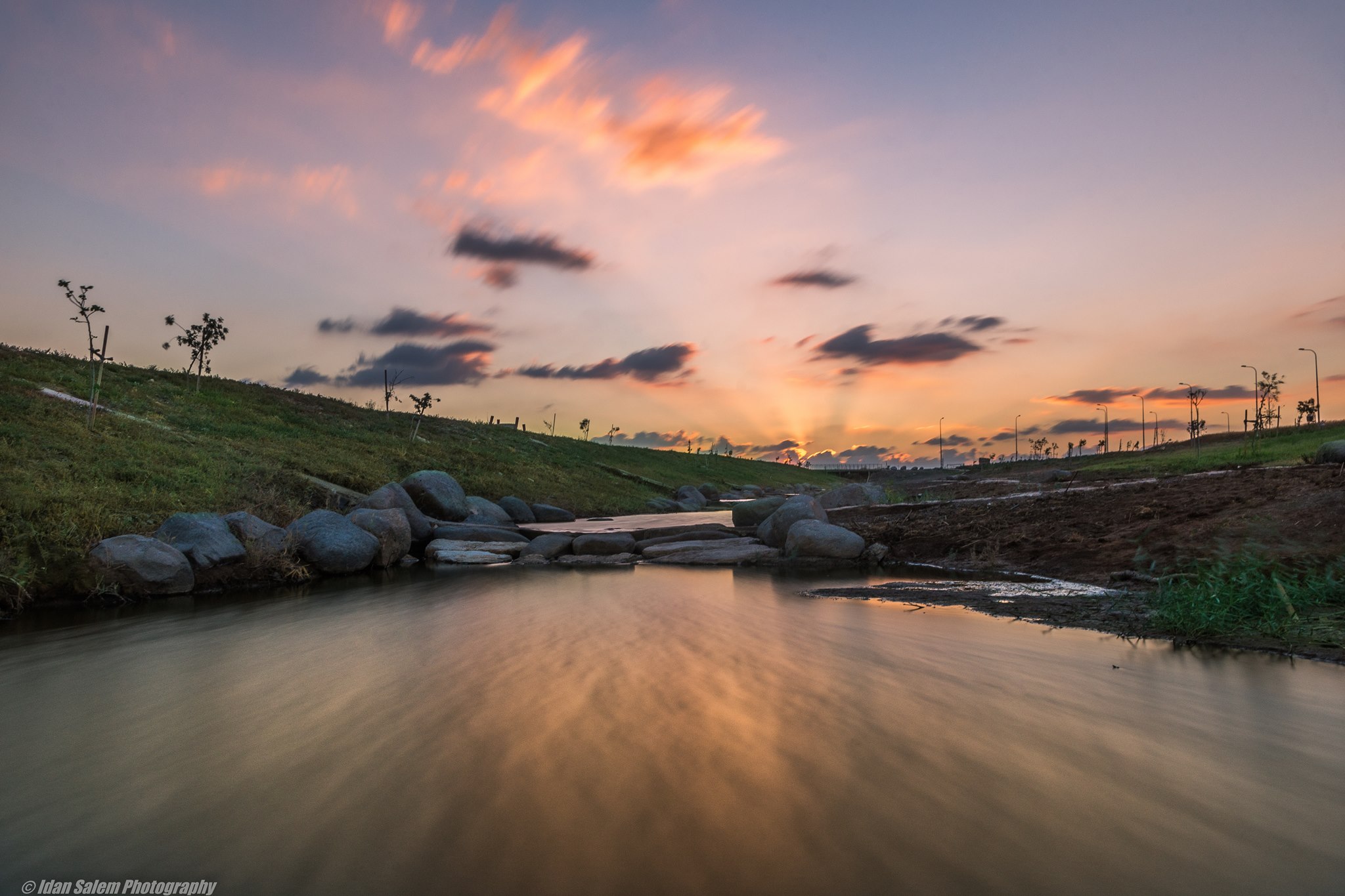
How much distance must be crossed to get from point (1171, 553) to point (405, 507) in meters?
21.5

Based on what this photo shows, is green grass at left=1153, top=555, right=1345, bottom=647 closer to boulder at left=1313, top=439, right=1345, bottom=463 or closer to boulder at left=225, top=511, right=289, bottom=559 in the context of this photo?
boulder at left=225, top=511, right=289, bottom=559

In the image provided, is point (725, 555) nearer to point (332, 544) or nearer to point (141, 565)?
point (332, 544)

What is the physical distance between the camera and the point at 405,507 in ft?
75.8

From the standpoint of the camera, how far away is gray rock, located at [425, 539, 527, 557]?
20.8 meters

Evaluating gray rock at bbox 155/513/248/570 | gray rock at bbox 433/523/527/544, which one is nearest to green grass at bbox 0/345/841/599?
gray rock at bbox 155/513/248/570

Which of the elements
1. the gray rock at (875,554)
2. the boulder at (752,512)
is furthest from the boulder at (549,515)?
the gray rock at (875,554)

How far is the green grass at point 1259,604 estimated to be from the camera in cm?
775

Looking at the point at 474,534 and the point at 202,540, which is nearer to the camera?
the point at 202,540

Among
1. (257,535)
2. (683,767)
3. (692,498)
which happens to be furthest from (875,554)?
(692,498)

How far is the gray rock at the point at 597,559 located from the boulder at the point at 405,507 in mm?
4989

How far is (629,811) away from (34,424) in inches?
1051

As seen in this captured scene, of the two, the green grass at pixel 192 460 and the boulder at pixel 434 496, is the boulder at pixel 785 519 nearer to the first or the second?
the boulder at pixel 434 496

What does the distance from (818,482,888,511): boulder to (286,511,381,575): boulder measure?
18096 mm

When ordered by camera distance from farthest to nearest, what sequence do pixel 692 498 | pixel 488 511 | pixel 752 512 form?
pixel 692 498
pixel 488 511
pixel 752 512
